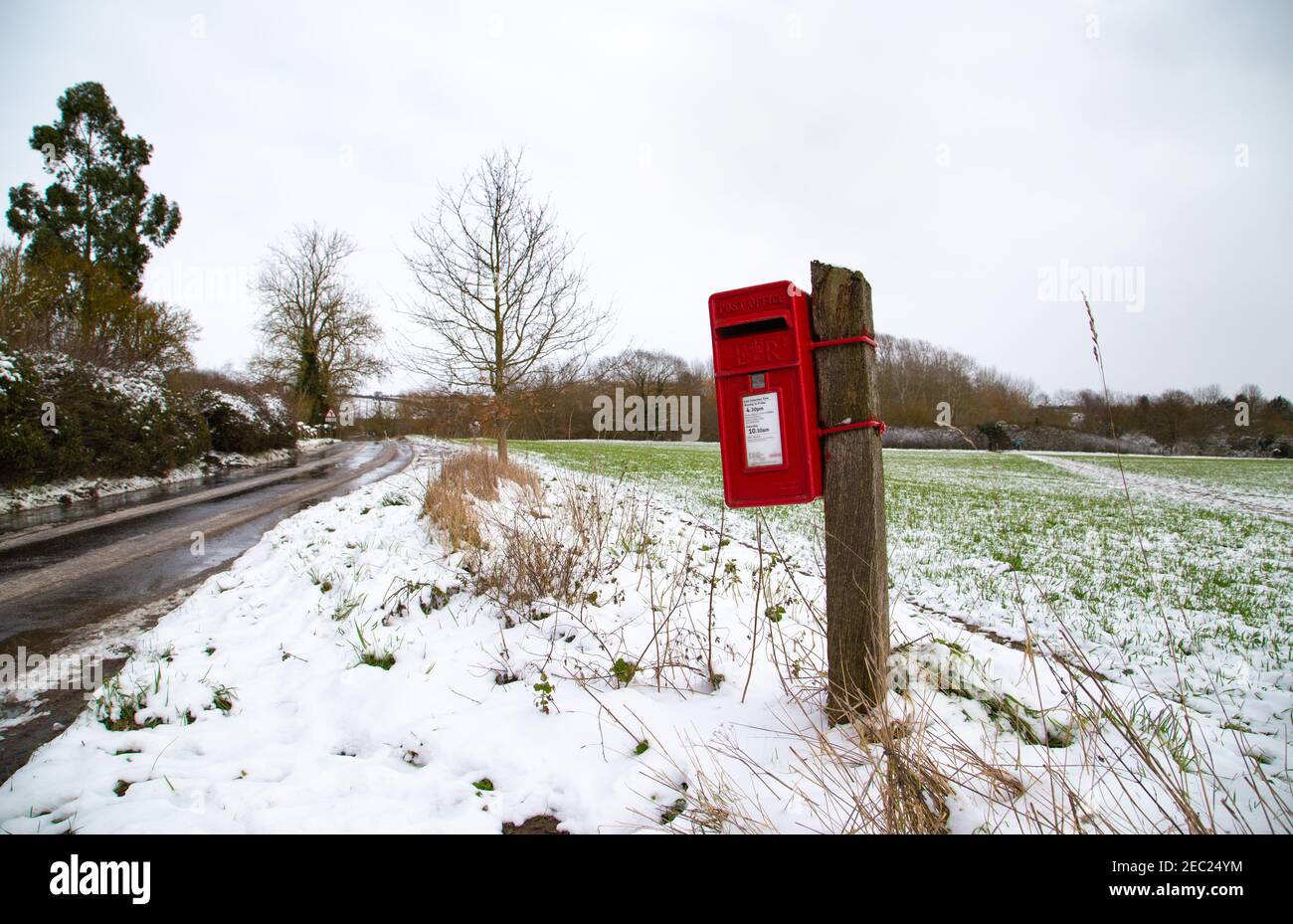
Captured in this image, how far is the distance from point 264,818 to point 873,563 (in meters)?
2.30

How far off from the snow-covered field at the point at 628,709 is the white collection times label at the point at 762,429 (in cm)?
30

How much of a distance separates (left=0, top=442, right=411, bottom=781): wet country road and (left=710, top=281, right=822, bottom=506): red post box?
324 cm

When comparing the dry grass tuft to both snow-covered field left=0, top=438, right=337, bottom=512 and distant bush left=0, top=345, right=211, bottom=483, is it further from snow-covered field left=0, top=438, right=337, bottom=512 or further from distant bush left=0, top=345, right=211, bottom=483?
distant bush left=0, top=345, right=211, bottom=483

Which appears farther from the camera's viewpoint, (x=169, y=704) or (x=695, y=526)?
(x=695, y=526)

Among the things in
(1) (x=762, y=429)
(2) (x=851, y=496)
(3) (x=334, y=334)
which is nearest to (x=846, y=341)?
(1) (x=762, y=429)

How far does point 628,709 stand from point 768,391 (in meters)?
1.50

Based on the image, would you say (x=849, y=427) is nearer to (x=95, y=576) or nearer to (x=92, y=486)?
(x=95, y=576)

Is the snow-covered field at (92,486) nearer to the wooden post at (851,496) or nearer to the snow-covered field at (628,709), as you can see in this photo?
the snow-covered field at (628,709)

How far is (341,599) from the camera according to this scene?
4059 mm

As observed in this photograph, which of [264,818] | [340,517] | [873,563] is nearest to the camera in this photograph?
[264,818]

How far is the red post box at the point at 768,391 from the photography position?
87.5 inches
